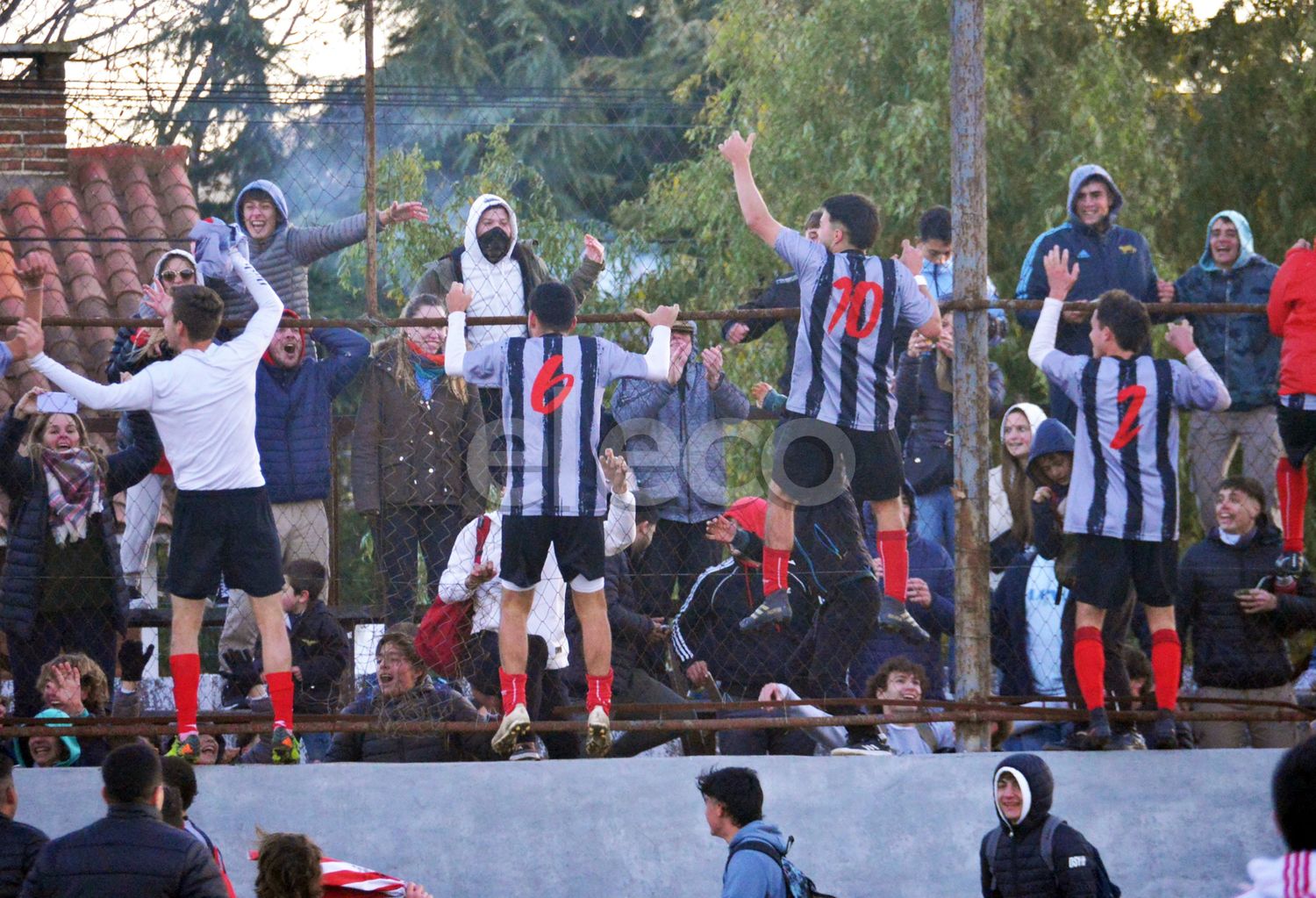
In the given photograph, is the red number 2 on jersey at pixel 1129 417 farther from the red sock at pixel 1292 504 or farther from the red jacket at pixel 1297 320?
the red sock at pixel 1292 504

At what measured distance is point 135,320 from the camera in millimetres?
7500

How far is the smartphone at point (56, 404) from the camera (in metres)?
7.93

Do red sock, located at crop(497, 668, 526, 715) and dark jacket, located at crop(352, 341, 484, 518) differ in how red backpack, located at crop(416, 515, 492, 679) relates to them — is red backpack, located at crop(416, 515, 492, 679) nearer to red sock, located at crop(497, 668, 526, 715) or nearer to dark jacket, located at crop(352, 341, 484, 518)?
dark jacket, located at crop(352, 341, 484, 518)

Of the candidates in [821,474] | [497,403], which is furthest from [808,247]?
[497,403]

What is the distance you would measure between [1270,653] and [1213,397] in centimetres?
135

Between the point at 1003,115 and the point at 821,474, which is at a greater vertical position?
the point at 1003,115

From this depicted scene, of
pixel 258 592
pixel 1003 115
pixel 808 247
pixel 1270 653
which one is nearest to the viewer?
pixel 258 592

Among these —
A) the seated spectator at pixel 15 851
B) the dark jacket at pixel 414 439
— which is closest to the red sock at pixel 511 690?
the dark jacket at pixel 414 439

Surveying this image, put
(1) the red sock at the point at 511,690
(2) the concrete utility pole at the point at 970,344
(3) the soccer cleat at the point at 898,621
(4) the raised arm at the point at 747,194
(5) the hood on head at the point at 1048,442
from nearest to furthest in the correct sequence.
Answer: (1) the red sock at the point at 511,690
(4) the raised arm at the point at 747,194
(2) the concrete utility pole at the point at 970,344
(3) the soccer cleat at the point at 898,621
(5) the hood on head at the point at 1048,442

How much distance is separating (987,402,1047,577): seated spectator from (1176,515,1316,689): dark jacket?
0.74 m

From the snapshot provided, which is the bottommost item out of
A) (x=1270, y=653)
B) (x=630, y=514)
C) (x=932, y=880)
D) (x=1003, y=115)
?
(x=932, y=880)

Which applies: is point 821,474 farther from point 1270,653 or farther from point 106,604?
point 106,604

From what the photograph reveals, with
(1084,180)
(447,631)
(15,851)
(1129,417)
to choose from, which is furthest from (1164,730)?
(15,851)

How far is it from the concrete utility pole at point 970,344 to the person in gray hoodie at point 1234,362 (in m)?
1.53
